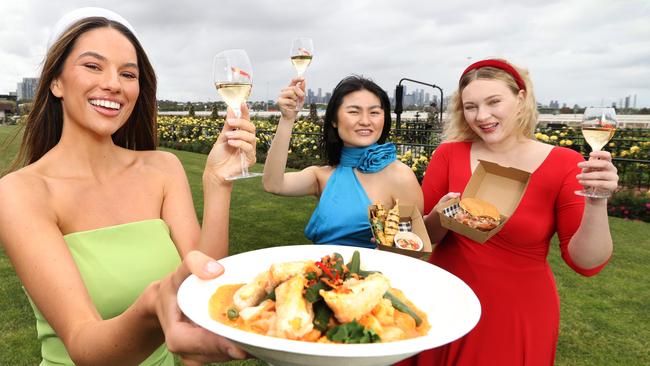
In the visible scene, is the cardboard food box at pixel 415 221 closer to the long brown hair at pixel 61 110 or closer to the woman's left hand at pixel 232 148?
the woman's left hand at pixel 232 148

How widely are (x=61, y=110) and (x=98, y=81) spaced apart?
410mm

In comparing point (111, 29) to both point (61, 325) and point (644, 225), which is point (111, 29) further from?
point (644, 225)

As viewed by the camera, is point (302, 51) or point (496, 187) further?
point (302, 51)

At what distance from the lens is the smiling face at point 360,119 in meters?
3.43

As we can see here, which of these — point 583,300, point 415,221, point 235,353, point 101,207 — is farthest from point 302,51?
point 583,300

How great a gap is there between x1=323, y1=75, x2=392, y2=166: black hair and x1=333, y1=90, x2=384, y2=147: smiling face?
2.3 inches

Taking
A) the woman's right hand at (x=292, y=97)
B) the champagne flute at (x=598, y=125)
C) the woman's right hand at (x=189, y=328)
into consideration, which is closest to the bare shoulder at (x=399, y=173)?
the woman's right hand at (x=292, y=97)

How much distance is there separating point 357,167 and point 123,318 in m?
2.25

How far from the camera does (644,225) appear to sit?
9.79 meters

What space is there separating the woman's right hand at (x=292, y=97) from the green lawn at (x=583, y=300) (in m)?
1.72

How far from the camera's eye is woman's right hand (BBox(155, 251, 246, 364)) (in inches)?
56.6

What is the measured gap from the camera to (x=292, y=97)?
3432 mm

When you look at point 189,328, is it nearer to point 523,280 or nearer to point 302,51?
point 523,280

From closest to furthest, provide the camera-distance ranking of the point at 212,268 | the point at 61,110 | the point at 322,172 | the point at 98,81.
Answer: the point at 212,268 < the point at 98,81 < the point at 61,110 < the point at 322,172
